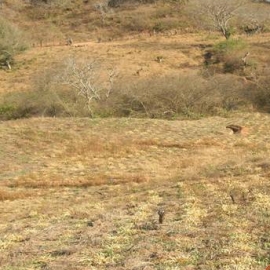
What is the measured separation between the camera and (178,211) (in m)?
17.0

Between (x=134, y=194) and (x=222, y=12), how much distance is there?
48.8m

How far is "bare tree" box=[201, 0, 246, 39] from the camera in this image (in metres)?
61.7

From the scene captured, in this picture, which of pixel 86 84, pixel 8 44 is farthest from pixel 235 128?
pixel 8 44

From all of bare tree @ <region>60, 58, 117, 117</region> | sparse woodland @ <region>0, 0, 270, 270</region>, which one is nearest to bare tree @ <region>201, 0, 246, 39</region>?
sparse woodland @ <region>0, 0, 270, 270</region>

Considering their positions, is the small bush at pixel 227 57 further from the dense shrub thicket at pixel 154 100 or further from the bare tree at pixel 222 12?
the dense shrub thicket at pixel 154 100

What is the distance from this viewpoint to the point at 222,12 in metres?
64.3

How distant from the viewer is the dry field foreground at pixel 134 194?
12.9 m

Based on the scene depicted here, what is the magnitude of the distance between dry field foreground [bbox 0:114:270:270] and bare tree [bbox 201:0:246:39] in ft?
94.8

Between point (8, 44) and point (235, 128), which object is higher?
point (235, 128)

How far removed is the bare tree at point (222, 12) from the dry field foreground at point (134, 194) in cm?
2890

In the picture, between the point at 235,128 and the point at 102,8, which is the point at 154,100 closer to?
the point at 235,128

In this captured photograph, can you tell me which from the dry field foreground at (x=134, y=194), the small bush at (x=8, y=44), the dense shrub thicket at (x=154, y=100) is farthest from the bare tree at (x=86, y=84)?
the small bush at (x=8, y=44)

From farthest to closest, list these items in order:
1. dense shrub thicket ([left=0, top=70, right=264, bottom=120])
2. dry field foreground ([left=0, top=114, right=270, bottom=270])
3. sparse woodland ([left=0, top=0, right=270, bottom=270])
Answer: dense shrub thicket ([left=0, top=70, right=264, bottom=120])
sparse woodland ([left=0, top=0, right=270, bottom=270])
dry field foreground ([left=0, top=114, right=270, bottom=270])

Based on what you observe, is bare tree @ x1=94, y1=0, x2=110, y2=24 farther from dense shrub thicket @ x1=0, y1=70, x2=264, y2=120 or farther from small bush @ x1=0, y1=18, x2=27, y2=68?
dense shrub thicket @ x1=0, y1=70, x2=264, y2=120
